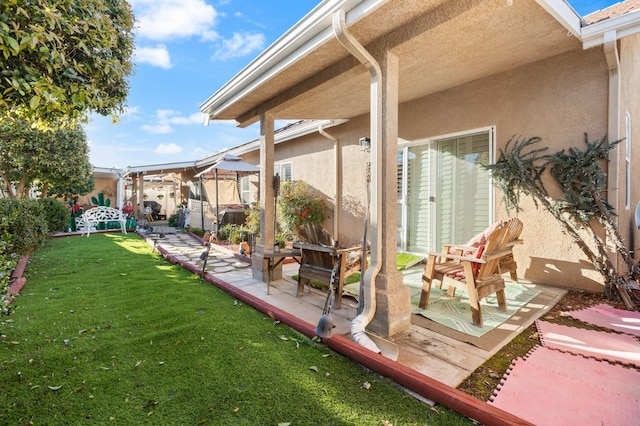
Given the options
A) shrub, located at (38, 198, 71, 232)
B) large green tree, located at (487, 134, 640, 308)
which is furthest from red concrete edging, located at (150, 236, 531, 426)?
shrub, located at (38, 198, 71, 232)

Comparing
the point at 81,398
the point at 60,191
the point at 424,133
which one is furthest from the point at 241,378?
the point at 60,191

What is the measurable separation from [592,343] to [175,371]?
3712mm

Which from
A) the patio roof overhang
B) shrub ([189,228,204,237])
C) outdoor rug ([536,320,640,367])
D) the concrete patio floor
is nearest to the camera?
the concrete patio floor

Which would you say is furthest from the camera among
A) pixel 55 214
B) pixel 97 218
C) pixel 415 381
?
pixel 97 218

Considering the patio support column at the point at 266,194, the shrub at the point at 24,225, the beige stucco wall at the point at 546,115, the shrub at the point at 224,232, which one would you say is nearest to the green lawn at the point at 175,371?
the patio support column at the point at 266,194

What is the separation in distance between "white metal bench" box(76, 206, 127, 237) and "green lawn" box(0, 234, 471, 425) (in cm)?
790

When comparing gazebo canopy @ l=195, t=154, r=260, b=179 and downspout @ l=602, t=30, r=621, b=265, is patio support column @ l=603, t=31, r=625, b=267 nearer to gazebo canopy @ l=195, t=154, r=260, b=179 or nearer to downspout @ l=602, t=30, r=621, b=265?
downspout @ l=602, t=30, r=621, b=265

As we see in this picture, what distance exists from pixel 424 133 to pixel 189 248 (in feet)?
21.3

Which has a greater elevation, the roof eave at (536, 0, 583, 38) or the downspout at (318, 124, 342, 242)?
the roof eave at (536, 0, 583, 38)

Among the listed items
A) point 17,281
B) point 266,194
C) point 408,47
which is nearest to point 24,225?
point 17,281

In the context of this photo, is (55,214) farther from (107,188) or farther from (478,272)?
(478,272)

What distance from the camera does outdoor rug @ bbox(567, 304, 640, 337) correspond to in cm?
Answer: 318

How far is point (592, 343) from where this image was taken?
113 inches

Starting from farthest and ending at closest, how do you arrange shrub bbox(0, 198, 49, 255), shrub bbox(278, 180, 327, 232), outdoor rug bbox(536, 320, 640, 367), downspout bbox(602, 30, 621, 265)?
shrub bbox(278, 180, 327, 232), shrub bbox(0, 198, 49, 255), downspout bbox(602, 30, 621, 265), outdoor rug bbox(536, 320, 640, 367)
